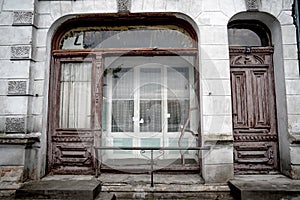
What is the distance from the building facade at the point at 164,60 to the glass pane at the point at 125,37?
2 cm

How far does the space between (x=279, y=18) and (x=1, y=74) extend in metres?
5.63

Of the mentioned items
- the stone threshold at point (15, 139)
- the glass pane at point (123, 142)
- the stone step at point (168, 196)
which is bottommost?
the stone step at point (168, 196)

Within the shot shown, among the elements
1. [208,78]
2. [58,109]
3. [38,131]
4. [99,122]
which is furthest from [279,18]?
[38,131]

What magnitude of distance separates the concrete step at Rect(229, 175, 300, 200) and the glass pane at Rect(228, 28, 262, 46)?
2.97 m

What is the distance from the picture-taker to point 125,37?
5770mm

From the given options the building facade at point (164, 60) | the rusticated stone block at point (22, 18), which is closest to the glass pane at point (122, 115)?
the building facade at point (164, 60)

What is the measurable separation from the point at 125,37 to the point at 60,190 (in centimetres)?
342

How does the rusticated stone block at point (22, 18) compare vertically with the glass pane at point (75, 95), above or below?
above

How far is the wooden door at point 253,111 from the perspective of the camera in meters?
5.34

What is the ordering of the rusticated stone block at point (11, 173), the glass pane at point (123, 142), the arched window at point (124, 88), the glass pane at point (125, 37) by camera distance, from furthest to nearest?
the glass pane at point (123, 142), the glass pane at point (125, 37), the arched window at point (124, 88), the rusticated stone block at point (11, 173)

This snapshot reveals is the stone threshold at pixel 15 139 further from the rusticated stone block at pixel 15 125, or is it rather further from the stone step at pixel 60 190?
the stone step at pixel 60 190

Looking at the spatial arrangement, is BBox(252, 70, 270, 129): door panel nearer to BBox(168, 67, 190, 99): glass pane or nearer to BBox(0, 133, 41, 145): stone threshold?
BBox(168, 67, 190, 99): glass pane

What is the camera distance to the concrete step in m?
3.97

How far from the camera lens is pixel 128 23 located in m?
5.76
